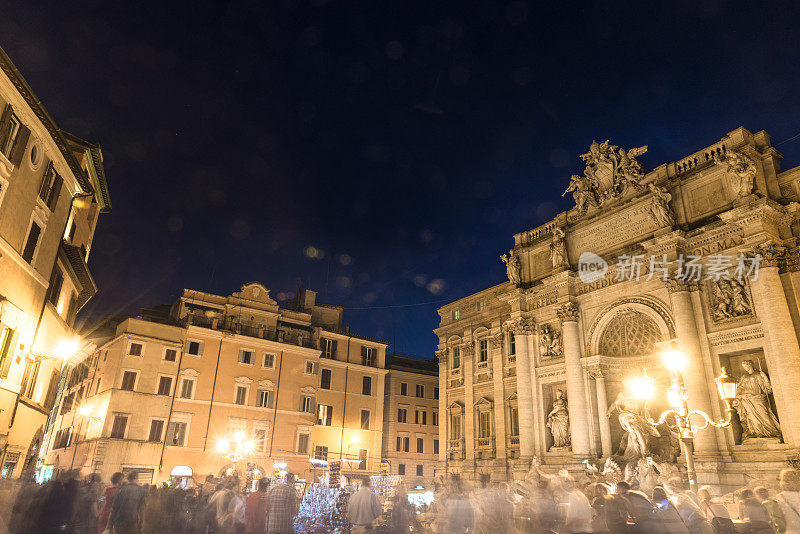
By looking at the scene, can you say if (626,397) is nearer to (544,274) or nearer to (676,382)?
(544,274)

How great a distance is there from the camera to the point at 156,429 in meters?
33.4

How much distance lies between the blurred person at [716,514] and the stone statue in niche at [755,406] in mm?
8812

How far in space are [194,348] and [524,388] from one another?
23.2m

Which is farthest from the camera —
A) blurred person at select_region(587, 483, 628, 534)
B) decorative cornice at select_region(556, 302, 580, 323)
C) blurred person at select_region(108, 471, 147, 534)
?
decorative cornice at select_region(556, 302, 580, 323)

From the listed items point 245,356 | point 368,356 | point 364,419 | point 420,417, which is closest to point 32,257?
point 245,356

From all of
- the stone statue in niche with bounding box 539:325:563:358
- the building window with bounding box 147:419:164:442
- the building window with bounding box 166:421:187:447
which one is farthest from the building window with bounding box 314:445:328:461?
the stone statue in niche with bounding box 539:325:563:358

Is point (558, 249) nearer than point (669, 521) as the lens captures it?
No

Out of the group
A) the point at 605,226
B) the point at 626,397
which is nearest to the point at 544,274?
the point at 605,226

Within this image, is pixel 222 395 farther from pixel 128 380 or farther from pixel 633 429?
pixel 633 429

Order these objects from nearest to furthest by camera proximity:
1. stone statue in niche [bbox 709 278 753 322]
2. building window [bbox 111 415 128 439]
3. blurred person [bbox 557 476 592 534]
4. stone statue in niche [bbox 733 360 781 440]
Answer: blurred person [bbox 557 476 592 534]
stone statue in niche [bbox 733 360 781 440]
stone statue in niche [bbox 709 278 753 322]
building window [bbox 111 415 128 439]

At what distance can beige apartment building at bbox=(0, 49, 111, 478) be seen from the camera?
15.2m

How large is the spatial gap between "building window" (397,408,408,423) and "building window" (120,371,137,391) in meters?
21.4

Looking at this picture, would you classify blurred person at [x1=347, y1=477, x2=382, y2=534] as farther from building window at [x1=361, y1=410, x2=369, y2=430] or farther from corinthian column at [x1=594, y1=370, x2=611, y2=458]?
building window at [x1=361, y1=410, x2=369, y2=430]

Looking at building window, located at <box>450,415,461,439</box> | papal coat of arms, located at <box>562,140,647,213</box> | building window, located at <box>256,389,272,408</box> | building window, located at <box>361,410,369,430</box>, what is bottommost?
building window, located at <box>450,415,461,439</box>
